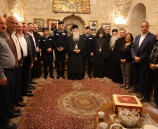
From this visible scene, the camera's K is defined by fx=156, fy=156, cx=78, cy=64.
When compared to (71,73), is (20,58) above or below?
above

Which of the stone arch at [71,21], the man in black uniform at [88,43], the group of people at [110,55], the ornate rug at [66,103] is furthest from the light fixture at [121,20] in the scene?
the ornate rug at [66,103]

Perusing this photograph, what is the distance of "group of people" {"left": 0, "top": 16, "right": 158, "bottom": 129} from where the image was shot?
2527 millimetres

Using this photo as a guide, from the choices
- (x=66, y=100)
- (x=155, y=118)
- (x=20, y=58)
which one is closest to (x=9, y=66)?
(x=20, y=58)

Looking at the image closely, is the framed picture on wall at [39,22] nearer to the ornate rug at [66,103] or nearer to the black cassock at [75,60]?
the black cassock at [75,60]

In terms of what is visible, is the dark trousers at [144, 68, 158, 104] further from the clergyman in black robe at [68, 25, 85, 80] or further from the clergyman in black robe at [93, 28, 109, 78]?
the clergyman in black robe at [68, 25, 85, 80]

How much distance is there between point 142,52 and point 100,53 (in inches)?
74.5

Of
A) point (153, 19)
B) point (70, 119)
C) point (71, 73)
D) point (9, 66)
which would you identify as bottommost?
point (70, 119)

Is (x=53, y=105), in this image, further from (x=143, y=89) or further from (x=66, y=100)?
(x=143, y=89)

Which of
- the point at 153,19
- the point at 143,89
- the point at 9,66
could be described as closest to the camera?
the point at 9,66

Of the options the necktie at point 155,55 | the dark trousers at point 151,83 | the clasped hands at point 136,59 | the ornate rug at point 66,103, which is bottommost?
the ornate rug at point 66,103

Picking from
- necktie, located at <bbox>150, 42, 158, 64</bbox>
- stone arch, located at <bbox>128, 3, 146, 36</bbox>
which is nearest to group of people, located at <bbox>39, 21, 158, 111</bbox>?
necktie, located at <bbox>150, 42, 158, 64</bbox>

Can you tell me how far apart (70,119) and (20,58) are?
1.58 m

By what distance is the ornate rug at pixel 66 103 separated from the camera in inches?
110

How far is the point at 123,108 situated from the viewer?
207 centimetres
